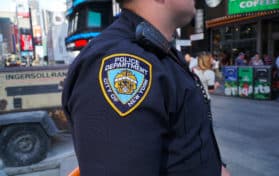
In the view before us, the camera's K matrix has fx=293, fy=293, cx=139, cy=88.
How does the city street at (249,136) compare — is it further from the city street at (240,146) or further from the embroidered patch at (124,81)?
the embroidered patch at (124,81)

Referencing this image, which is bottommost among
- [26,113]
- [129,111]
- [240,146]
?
[240,146]

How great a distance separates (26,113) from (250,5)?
1005 centimetres

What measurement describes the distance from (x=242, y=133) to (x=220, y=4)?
10315mm

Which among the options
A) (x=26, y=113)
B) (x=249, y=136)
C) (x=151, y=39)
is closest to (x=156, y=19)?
(x=151, y=39)

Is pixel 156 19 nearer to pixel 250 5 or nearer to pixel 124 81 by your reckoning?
pixel 124 81

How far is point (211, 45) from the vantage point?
19.1 meters

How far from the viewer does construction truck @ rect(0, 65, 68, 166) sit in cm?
514

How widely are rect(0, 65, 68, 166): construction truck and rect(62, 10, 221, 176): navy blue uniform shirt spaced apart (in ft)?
14.9

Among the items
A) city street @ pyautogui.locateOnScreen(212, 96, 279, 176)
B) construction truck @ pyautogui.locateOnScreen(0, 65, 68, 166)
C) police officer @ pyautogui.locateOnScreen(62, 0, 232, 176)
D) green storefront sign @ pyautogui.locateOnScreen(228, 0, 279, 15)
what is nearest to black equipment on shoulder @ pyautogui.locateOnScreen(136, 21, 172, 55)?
police officer @ pyautogui.locateOnScreen(62, 0, 232, 176)

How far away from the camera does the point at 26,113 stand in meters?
5.22

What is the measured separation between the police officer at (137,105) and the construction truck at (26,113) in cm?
447

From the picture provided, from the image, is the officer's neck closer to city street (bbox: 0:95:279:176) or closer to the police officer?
the police officer

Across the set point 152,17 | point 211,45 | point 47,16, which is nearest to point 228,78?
point 211,45

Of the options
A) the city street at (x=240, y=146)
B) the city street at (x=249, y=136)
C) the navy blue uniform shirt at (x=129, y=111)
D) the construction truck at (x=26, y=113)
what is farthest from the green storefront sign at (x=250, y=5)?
the navy blue uniform shirt at (x=129, y=111)
